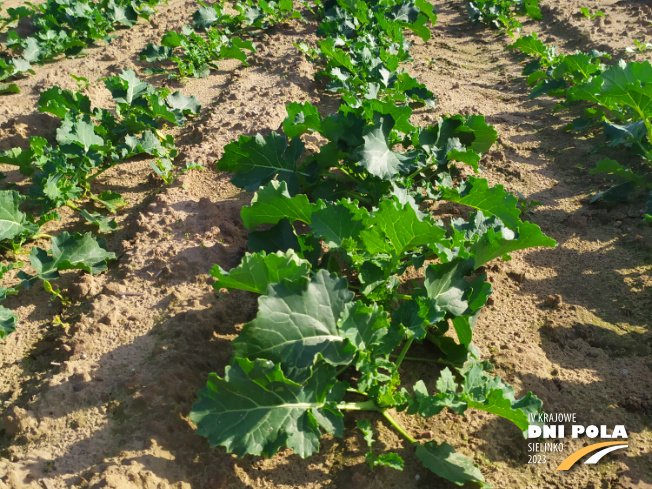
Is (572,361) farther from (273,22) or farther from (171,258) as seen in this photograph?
(273,22)

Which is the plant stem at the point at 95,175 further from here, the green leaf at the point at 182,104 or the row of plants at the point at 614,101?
the row of plants at the point at 614,101

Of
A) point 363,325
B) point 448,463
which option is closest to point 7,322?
point 363,325

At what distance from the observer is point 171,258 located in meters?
3.48

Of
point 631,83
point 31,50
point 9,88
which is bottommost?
point 9,88

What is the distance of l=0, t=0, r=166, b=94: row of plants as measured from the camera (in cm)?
678

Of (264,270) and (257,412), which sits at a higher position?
(264,270)


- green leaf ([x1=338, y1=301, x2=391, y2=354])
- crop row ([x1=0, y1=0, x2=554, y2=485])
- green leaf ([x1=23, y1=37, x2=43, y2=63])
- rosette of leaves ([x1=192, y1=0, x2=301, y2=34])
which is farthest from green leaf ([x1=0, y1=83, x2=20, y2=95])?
green leaf ([x1=338, y1=301, x2=391, y2=354])

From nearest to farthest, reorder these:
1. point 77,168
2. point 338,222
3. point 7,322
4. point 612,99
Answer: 1. point 338,222
2. point 7,322
3. point 77,168
4. point 612,99

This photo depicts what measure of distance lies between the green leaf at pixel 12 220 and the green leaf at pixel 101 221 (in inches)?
13.8

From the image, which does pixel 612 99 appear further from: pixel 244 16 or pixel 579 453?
pixel 244 16

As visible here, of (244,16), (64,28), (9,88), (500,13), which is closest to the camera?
(9,88)

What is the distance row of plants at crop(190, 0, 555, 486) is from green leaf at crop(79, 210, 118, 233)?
1.03 m

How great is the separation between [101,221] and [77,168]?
1.72ft

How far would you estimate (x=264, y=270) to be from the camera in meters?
2.50
